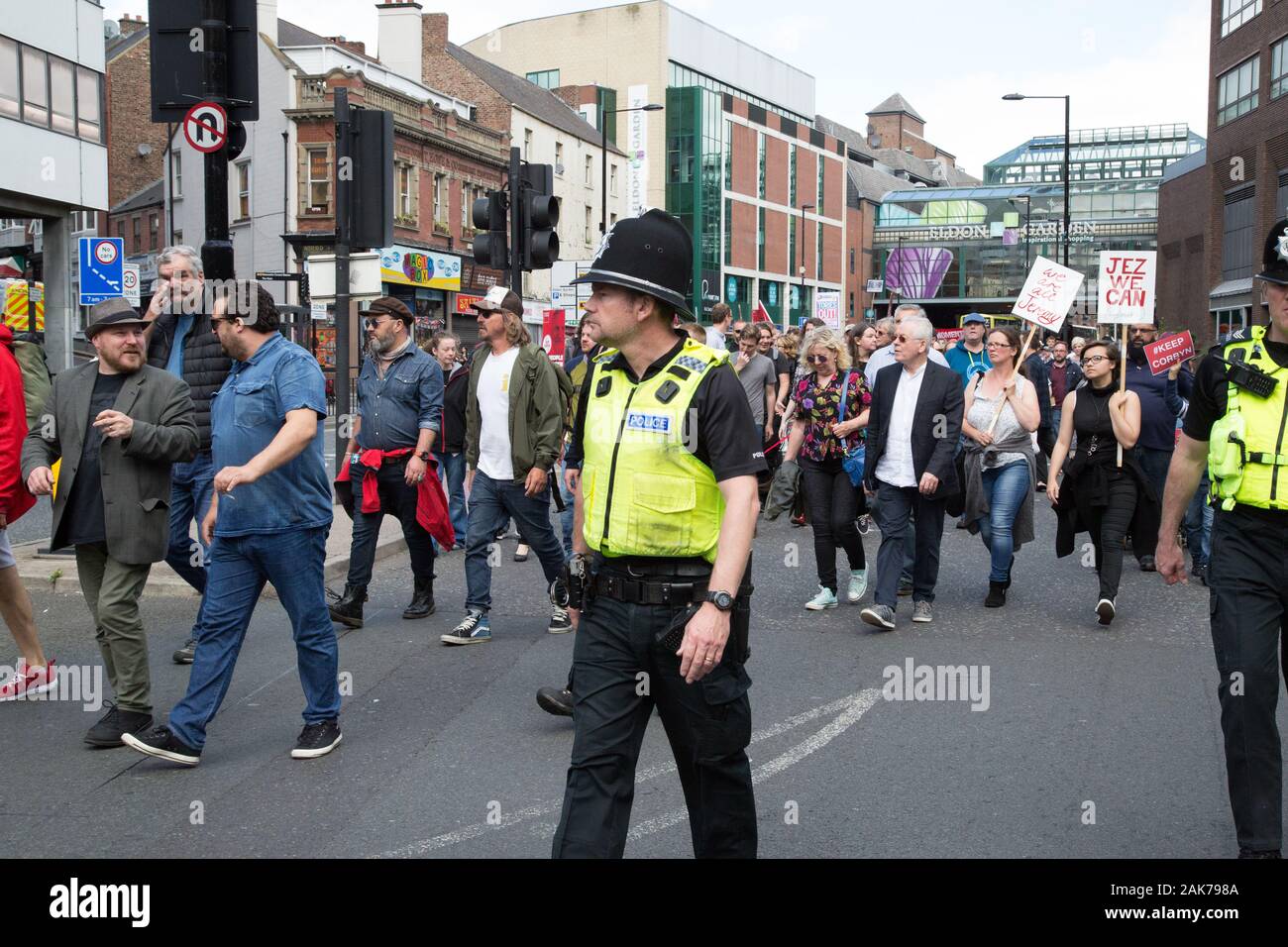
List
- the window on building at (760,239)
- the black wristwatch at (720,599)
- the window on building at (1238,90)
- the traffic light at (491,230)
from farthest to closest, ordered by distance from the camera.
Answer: the window on building at (760,239)
the window on building at (1238,90)
the traffic light at (491,230)
the black wristwatch at (720,599)

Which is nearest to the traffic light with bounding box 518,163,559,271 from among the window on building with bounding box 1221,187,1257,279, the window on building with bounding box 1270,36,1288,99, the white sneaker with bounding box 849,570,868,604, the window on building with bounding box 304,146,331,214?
the white sneaker with bounding box 849,570,868,604

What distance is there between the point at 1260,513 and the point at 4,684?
5.72 m

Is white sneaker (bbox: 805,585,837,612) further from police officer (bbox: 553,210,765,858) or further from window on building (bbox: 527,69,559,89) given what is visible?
window on building (bbox: 527,69,559,89)

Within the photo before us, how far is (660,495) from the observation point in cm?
346

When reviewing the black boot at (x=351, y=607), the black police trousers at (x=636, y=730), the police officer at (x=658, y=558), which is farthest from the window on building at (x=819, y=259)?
the black police trousers at (x=636, y=730)

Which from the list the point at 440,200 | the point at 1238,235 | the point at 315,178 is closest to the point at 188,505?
the point at 315,178

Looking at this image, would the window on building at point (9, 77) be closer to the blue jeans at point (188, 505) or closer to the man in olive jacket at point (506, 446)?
the man in olive jacket at point (506, 446)

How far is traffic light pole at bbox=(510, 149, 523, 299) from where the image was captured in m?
11.8

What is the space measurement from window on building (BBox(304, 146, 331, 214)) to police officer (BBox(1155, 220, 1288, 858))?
39602mm

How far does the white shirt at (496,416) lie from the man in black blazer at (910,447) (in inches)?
91.3

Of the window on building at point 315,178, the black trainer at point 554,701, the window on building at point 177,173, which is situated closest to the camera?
the black trainer at point 554,701

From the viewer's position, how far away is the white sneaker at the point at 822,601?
29.4 feet

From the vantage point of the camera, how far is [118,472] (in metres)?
5.80
